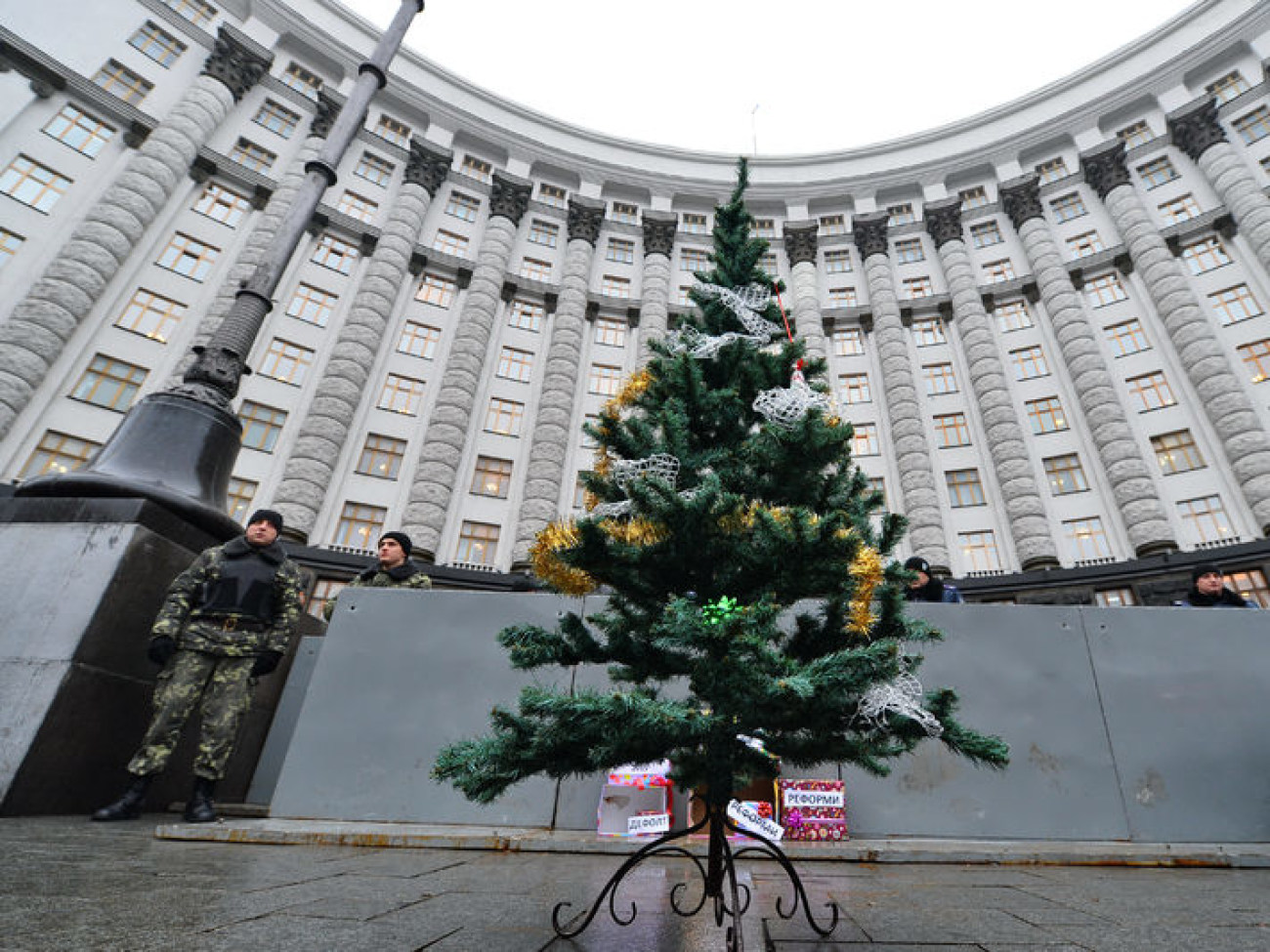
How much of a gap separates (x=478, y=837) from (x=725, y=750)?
2.76m

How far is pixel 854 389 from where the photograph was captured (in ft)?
87.8

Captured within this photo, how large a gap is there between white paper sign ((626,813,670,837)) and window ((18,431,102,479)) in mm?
19976

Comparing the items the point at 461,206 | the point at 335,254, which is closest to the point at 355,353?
the point at 335,254

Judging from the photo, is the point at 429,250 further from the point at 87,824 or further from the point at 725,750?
the point at 725,750

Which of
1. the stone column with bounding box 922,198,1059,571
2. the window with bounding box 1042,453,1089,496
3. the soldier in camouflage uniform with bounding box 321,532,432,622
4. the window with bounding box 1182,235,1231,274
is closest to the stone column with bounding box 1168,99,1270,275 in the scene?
the window with bounding box 1182,235,1231,274

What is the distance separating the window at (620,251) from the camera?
1193 inches

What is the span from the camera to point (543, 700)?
96.1 inches

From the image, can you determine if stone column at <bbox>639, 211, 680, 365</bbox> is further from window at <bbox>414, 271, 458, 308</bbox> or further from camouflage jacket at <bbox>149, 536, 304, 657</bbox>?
camouflage jacket at <bbox>149, 536, 304, 657</bbox>

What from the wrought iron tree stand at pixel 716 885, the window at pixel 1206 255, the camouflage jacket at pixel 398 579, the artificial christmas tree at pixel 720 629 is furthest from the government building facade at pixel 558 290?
the wrought iron tree stand at pixel 716 885

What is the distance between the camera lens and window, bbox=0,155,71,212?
61.4 ft

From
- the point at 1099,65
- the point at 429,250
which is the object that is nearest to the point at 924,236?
the point at 1099,65

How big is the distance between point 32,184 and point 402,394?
13.0 meters

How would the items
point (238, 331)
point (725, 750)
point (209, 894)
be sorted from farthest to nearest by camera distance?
1. point (238, 331)
2. point (725, 750)
3. point (209, 894)

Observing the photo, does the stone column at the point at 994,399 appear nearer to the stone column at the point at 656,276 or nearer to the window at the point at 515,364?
the stone column at the point at 656,276
